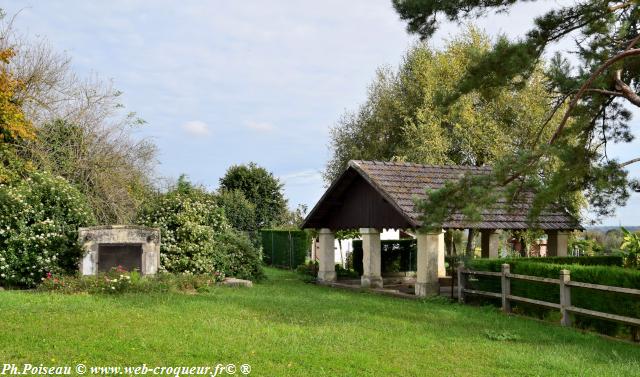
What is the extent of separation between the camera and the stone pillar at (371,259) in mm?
21172

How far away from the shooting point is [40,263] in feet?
60.6

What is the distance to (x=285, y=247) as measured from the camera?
32.8m

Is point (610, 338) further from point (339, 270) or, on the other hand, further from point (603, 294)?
point (339, 270)

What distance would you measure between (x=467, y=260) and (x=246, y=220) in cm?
2745

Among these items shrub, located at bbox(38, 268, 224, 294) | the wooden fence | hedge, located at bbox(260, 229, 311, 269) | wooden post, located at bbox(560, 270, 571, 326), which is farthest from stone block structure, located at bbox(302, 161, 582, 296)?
hedge, located at bbox(260, 229, 311, 269)

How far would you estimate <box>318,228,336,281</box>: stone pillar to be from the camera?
931 inches

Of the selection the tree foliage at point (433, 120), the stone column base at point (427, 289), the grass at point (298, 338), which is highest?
the tree foliage at point (433, 120)

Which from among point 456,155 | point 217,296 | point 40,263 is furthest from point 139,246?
point 456,155

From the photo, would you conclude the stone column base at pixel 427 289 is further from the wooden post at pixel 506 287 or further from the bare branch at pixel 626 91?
the bare branch at pixel 626 91

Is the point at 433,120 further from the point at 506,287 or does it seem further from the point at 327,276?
the point at 506,287

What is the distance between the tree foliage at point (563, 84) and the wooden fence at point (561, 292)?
59.9 inches

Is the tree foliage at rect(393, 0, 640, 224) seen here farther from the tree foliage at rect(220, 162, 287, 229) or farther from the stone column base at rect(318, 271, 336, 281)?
the tree foliage at rect(220, 162, 287, 229)

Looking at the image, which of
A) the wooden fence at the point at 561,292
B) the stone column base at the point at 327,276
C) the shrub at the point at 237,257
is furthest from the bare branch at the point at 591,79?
the shrub at the point at 237,257

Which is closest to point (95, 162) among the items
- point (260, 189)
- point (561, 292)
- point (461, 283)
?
point (461, 283)
